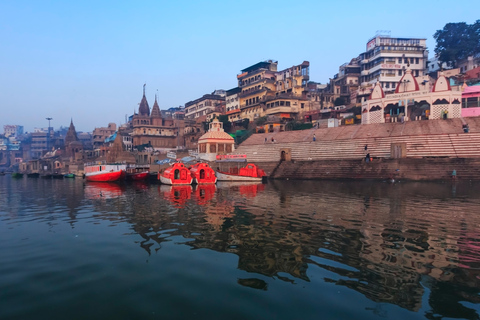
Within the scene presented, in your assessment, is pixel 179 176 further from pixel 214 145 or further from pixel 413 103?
pixel 413 103

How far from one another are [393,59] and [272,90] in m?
27.8

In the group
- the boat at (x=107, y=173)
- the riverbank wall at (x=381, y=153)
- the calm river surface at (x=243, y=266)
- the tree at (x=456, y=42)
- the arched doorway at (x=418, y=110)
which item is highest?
the tree at (x=456, y=42)

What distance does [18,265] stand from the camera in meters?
7.82

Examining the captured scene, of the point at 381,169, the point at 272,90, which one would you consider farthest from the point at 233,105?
the point at 381,169

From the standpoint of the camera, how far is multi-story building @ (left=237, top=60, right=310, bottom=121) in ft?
209

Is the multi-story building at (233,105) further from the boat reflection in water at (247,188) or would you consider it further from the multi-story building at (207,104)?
the boat reflection in water at (247,188)

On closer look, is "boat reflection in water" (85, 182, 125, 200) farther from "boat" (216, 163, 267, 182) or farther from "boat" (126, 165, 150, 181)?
"boat" (216, 163, 267, 182)

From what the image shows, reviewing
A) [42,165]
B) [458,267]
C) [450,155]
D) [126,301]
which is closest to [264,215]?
[458,267]

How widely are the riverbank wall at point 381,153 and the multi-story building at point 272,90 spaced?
14808 millimetres

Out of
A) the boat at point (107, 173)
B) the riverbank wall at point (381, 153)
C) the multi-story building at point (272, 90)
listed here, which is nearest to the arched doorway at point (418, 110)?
the riverbank wall at point (381, 153)

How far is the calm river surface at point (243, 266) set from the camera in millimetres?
5516

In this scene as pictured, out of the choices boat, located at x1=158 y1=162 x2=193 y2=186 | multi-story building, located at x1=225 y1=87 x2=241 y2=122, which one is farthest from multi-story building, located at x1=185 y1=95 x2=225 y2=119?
boat, located at x1=158 y1=162 x2=193 y2=186

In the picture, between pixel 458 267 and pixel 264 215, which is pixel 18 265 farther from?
pixel 458 267

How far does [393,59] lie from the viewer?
65.9m
